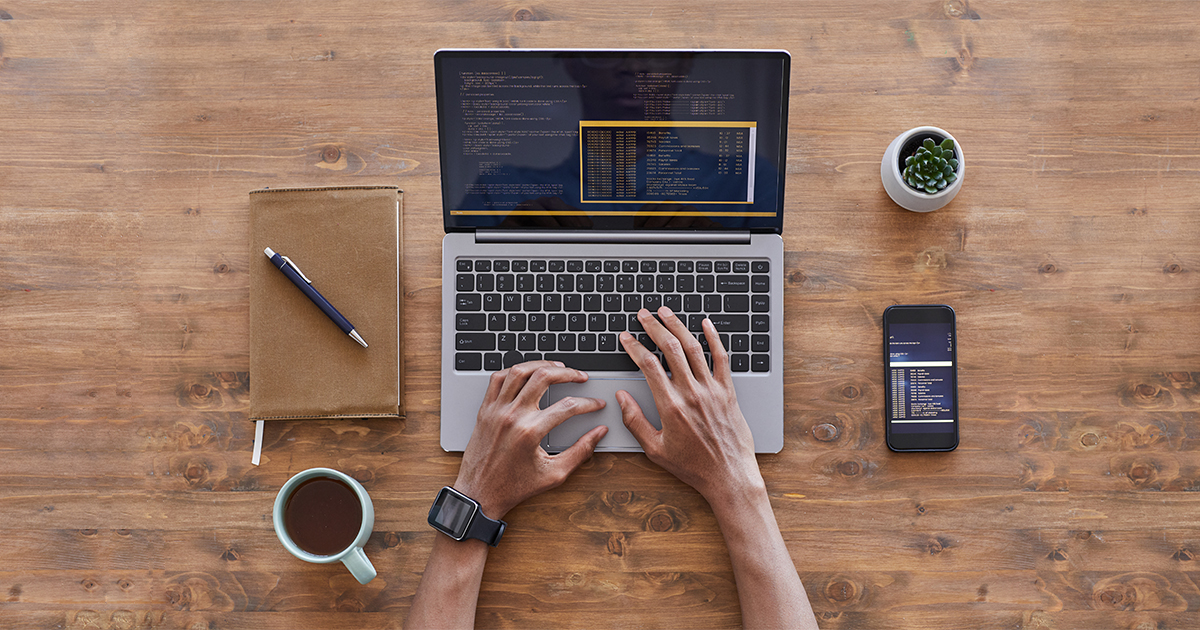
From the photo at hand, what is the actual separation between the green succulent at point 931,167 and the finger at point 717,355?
1.24 ft

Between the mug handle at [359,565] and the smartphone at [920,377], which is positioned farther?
the smartphone at [920,377]

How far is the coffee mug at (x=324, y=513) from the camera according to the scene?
95 centimetres

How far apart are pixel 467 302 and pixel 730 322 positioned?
40 cm

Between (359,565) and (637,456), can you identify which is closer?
(359,565)

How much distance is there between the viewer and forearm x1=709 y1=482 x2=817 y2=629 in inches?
37.6

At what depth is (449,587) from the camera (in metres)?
0.97

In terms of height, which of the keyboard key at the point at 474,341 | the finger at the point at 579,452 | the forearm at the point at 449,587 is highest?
the keyboard key at the point at 474,341

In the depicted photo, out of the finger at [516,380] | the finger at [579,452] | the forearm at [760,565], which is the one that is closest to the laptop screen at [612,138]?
the finger at [516,380]

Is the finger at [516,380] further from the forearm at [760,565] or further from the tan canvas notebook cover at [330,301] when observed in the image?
the forearm at [760,565]

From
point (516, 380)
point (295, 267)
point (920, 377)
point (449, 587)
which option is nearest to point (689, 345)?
point (516, 380)

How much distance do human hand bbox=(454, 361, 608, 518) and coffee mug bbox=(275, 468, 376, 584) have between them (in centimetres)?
14

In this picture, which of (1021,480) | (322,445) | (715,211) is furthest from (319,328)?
(1021,480)

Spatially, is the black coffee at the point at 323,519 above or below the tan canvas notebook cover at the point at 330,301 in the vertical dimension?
below

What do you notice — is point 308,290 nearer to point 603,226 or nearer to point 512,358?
point 512,358
